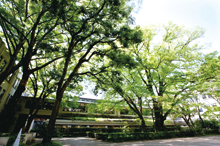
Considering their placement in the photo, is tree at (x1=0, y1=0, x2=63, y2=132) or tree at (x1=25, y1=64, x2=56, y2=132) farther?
tree at (x1=25, y1=64, x2=56, y2=132)

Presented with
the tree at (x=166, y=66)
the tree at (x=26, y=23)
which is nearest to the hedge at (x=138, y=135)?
the tree at (x=166, y=66)

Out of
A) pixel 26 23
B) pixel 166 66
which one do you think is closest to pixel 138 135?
pixel 166 66

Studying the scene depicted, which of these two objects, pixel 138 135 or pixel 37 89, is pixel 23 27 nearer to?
pixel 37 89

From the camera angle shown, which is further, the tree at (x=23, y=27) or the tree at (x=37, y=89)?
the tree at (x=37, y=89)

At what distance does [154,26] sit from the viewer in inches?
542

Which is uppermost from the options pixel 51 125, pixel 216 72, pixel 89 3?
pixel 89 3

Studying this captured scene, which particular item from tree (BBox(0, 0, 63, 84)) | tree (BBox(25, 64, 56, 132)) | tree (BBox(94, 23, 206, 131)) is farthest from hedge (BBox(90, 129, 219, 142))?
tree (BBox(0, 0, 63, 84))

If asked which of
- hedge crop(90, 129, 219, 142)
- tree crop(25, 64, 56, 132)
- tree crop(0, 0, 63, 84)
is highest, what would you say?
tree crop(0, 0, 63, 84)

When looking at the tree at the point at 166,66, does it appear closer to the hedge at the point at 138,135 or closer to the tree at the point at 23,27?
the hedge at the point at 138,135

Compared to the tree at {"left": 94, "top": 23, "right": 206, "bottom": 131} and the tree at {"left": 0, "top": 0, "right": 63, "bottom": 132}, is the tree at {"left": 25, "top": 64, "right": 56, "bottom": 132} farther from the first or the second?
the tree at {"left": 94, "top": 23, "right": 206, "bottom": 131}

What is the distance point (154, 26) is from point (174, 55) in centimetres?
471

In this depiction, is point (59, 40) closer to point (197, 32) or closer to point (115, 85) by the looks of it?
point (115, 85)

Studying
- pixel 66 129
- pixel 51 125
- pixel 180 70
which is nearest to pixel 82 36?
pixel 51 125

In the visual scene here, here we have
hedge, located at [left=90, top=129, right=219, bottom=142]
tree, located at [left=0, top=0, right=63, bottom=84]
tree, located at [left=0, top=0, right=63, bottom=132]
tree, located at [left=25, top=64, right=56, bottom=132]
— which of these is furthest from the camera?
tree, located at [left=25, top=64, right=56, bottom=132]
